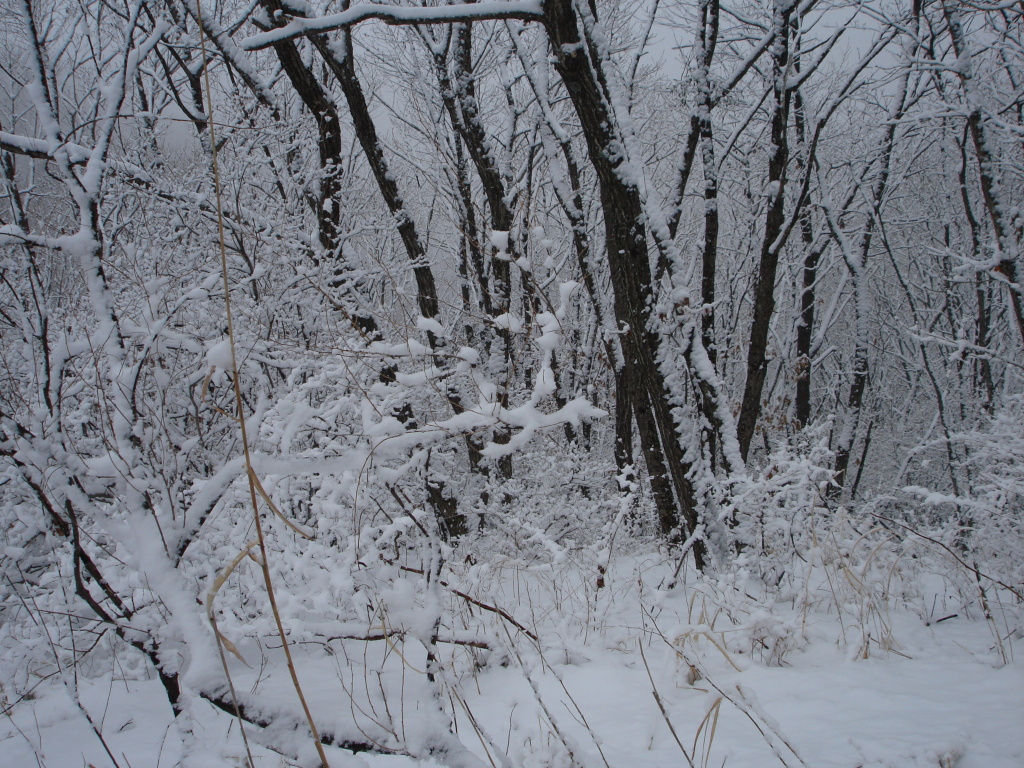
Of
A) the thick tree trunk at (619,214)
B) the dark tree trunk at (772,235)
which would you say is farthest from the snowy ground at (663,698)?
the dark tree trunk at (772,235)

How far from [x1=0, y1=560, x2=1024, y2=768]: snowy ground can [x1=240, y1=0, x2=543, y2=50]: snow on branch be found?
283 centimetres

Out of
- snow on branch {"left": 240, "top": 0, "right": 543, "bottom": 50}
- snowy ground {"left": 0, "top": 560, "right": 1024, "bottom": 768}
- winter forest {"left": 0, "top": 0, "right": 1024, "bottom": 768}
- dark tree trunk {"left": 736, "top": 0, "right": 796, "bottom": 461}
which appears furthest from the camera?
dark tree trunk {"left": 736, "top": 0, "right": 796, "bottom": 461}

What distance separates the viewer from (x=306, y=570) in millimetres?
2287

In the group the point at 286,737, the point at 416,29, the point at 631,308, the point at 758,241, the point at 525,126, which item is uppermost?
the point at 416,29

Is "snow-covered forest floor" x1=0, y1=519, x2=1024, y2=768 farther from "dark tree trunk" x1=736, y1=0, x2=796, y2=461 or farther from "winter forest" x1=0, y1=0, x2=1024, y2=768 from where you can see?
"dark tree trunk" x1=736, y1=0, x2=796, y2=461

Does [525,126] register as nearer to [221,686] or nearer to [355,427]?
[355,427]

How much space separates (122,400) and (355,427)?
1.62 m

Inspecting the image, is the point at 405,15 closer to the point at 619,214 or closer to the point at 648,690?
the point at 619,214

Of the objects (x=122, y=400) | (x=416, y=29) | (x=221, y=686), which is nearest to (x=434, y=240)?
(x=416, y=29)

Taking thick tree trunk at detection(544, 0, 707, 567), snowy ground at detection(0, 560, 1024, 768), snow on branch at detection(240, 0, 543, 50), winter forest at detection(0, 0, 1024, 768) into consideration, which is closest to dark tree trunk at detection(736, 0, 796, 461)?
winter forest at detection(0, 0, 1024, 768)

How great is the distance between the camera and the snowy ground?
1.38 metres

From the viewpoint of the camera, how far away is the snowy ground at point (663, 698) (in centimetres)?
138

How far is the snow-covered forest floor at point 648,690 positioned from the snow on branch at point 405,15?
264 cm

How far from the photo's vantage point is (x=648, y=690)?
1.88 meters
